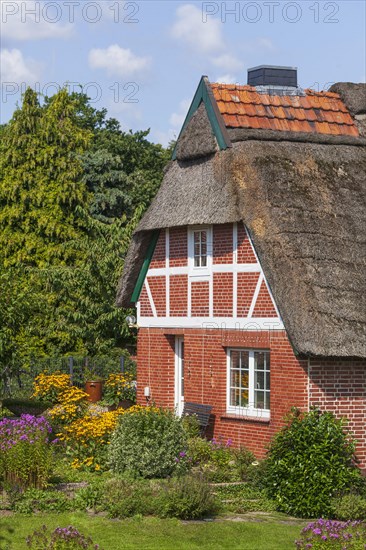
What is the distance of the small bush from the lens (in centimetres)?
1591

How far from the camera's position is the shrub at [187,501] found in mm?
15250

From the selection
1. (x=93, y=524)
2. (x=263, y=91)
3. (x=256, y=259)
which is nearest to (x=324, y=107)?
(x=263, y=91)

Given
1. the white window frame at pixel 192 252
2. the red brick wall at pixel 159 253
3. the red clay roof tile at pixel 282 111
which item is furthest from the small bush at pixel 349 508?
the red brick wall at pixel 159 253

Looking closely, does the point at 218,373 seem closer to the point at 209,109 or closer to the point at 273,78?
the point at 209,109

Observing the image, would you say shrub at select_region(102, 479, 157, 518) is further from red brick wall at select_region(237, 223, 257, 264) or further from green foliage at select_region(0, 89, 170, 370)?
green foliage at select_region(0, 89, 170, 370)

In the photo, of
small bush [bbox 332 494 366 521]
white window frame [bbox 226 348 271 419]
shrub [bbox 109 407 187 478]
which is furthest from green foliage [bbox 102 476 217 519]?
white window frame [bbox 226 348 271 419]

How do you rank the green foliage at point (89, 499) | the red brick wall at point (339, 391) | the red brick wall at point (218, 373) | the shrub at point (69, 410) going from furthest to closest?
the shrub at point (69, 410) → the red brick wall at point (218, 373) → the red brick wall at point (339, 391) → the green foliage at point (89, 499)

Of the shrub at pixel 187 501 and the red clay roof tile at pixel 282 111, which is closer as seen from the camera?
the shrub at pixel 187 501

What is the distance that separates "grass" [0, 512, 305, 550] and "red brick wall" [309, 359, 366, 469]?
4.22 m

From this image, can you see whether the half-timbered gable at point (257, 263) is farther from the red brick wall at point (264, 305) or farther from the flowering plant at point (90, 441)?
the flowering plant at point (90, 441)

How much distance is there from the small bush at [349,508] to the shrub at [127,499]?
278 cm

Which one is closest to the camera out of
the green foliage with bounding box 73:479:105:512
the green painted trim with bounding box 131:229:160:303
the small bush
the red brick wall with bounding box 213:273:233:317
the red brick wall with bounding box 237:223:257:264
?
the green foliage with bounding box 73:479:105:512

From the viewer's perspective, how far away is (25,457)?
54.5 ft

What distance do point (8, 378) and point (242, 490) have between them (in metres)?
14.1
